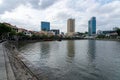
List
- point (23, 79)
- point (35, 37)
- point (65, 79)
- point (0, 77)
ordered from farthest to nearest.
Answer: point (35, 37) < point (65, 79) < point (23, 79) < point (0, 77)

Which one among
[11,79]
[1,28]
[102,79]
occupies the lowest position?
[102,79]

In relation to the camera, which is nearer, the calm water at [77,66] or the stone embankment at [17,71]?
the stone embankment at [17,71]

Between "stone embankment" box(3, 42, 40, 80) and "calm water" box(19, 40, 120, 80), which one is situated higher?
"stone embankment" box(3, 42, 40, 80)

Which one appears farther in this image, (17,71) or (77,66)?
(77,66)

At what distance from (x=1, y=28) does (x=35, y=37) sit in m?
97.7

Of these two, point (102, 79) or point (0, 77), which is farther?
point (102, 79)

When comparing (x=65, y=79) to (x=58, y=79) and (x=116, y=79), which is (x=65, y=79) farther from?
(x=116, y=79)

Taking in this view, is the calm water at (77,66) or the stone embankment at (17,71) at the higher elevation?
the stone embankment at (17,71)

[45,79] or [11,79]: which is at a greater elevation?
[11,79]

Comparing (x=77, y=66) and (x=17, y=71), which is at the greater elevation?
(x=17, y=71)

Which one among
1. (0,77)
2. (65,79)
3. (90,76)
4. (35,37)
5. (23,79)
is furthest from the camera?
(35,37)

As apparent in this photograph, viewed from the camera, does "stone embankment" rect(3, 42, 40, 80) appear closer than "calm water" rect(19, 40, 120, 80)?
Yes

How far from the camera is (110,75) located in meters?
18.0

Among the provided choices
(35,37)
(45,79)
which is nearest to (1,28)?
(45,79)
